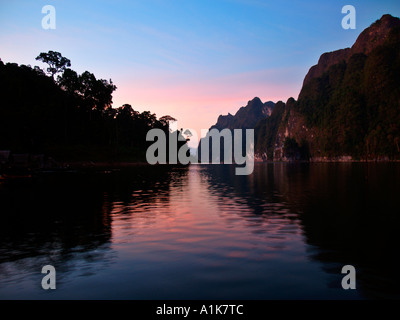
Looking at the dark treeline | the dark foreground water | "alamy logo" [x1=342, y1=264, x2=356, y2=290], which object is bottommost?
the dark foreground water

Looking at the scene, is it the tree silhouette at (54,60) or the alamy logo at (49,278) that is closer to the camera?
the alamy logo at (49,278)

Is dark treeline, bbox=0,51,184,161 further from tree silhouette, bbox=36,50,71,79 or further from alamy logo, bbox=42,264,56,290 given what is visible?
alamy logo, bbox=42,264,56,290

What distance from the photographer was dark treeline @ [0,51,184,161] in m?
108

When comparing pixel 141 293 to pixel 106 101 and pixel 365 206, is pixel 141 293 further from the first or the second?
pixel 106 101

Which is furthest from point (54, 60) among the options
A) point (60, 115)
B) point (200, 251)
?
point (200, 251)

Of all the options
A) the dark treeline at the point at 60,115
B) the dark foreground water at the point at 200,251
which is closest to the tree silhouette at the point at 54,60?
the dark treeline at the point at 60,115

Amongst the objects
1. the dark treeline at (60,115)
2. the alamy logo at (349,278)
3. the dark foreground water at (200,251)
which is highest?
the dark treeline at (60,115)

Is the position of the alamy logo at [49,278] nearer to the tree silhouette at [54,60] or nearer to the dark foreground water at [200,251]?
the dark foreground water at [200,251]

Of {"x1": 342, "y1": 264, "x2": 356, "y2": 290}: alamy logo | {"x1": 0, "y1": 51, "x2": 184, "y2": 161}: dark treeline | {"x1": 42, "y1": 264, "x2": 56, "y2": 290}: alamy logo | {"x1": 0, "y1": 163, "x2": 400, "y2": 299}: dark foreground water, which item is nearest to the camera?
{"x1": 0, "y1": 163, "x2": 400, "y2": 299}: dark foreground water

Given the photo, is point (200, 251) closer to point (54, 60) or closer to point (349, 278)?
point (349, 278)

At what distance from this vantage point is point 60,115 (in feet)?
425

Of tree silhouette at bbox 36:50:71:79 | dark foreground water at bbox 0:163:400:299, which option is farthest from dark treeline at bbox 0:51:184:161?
dark foreground water at bbox 0:163:400:299

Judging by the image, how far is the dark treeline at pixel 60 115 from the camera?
355 feet
